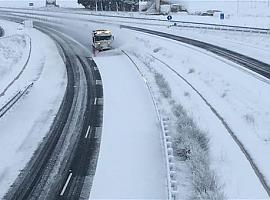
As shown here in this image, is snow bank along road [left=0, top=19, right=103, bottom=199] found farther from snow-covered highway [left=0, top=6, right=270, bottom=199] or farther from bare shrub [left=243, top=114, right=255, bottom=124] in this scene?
bare shrub [left=243, top=114, right=255, bottom=124]

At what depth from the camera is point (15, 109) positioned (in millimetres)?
27906

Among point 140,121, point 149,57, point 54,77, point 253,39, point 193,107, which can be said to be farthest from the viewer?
point 253,39

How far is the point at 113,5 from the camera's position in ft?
360

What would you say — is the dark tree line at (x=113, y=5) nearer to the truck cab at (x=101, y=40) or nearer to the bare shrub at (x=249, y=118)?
the truck cab at (x=101, y=40)

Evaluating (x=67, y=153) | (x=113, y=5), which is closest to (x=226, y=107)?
(x=67, y=153)

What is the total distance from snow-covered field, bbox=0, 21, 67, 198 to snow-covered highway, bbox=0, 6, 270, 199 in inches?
110

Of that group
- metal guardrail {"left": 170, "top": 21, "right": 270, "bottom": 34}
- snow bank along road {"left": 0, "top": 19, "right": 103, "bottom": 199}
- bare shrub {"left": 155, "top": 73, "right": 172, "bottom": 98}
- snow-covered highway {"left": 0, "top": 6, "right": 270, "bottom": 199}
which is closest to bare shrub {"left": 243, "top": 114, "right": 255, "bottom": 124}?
snow-covered highway {"left": 0, "top": 6, "right": 270, "bottom": 199}

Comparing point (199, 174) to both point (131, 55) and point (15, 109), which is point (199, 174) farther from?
point (131, 55)

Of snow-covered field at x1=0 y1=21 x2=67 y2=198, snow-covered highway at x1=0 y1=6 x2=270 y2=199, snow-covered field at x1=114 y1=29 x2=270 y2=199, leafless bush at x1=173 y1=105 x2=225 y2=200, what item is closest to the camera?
leafless bush at x1=173 y1=105 x2=225 y2=200

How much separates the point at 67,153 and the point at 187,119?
21.9 feet

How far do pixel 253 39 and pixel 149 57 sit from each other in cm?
1227

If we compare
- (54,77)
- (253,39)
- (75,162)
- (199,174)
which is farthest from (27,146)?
(253,39)

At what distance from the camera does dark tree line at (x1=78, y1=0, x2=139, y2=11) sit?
349ft

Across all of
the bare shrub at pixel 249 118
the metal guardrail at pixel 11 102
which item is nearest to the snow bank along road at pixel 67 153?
the metal guardrail at pixel 11 102
